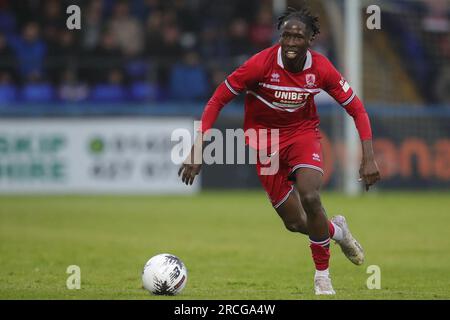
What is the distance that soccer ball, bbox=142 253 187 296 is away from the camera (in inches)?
328

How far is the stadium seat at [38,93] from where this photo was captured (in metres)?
21.8

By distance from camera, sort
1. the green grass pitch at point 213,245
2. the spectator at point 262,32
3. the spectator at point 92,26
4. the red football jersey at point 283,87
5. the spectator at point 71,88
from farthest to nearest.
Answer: the spectator at point 262,32
the spectator at point 92,26
the spectator at point 71,88
the green grass pitch at point 213,245
the red football jersey at point 283,87

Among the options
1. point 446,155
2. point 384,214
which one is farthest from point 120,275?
point 446,155

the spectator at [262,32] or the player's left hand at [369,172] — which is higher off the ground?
the spectator at [262,32]

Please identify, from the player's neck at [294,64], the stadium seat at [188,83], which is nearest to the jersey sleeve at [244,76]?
the player's neck at [294,64]

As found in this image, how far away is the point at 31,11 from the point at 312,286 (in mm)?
15611

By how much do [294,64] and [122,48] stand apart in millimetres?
14246

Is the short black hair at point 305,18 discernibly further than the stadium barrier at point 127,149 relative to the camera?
No

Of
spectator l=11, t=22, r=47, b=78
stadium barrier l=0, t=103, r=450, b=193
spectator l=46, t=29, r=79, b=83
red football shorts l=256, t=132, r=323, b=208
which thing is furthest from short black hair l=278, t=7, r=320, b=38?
spectator l=11, t=22, r=47, b=78

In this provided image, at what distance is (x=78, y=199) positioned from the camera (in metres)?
20.8

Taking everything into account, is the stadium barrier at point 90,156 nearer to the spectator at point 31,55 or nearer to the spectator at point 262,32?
the spectator at point 31,55

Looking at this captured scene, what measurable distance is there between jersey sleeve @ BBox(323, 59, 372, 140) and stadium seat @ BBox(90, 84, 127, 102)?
1359 centimetres

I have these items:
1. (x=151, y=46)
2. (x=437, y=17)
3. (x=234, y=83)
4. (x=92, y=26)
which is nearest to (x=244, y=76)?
(x=234, y=83)

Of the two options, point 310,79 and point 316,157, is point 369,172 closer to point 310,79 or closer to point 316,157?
point 316,157
